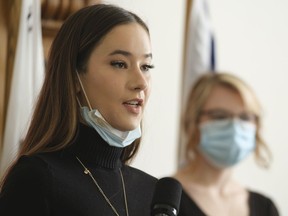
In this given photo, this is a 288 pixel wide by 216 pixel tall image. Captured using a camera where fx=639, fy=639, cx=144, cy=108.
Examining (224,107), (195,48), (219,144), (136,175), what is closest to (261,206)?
(219,144)

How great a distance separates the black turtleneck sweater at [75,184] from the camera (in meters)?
1.20

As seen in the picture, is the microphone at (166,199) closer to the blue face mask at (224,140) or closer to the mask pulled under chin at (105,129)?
the mask pulled under chin at (105,129)

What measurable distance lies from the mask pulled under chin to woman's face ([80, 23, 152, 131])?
13 mm

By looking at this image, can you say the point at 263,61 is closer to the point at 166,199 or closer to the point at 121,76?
the point at 121,76

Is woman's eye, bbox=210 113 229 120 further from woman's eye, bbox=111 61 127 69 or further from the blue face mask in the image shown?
woman's eye, bbox=111 61 127 69

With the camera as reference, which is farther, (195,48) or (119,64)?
(195,48)

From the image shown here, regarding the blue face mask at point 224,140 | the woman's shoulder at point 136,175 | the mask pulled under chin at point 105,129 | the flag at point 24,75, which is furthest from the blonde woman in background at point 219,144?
the mask pulled under chin at point 105,129

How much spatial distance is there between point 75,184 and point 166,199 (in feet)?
0.68

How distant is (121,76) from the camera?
1.34 m

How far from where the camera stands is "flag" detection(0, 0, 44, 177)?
214 centimetres

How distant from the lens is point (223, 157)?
8.93ft

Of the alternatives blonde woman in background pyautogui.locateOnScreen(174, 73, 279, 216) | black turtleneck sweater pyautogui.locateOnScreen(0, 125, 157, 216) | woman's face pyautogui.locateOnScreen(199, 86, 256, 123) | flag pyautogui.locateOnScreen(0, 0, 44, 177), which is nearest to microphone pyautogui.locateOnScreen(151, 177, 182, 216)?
black turtleneck sweater pyautogui.locateOnScreen(0, 125, 157, 216)

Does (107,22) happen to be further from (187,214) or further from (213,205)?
(213,205)

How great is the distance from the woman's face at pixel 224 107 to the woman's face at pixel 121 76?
1.21 m
